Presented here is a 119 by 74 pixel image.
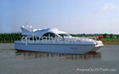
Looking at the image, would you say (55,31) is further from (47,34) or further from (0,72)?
(0,72)

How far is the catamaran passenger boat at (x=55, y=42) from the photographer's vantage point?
32.1 meters

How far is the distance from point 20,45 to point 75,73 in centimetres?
2431

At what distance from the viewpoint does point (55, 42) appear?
33750mm

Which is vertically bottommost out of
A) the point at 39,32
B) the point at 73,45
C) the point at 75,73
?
the point at 75,73

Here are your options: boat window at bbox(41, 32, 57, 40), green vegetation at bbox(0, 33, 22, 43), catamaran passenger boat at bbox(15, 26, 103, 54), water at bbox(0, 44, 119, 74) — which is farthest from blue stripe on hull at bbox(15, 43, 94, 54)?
green vegetation at bbox(0, 33, 22, 43)

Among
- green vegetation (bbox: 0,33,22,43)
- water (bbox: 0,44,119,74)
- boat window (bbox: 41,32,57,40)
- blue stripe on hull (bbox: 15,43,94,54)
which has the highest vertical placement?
green vegetation (bbox: 0,33,22,43)

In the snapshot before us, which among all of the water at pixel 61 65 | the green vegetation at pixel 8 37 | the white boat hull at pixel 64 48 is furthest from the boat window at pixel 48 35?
the green vegetation at pixel 8 37

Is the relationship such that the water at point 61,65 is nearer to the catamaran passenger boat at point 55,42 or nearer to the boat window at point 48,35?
the catamaran passenger boat at point 55,42

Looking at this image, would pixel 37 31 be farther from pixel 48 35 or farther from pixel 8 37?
pixel 8 37


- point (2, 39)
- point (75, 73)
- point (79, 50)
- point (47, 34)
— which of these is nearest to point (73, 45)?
point (79, 50)

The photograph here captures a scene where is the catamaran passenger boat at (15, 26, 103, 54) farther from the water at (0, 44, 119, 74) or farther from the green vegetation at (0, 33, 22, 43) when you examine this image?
the green vegetation at (0, 33, 22, 43)

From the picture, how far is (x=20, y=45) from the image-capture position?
4138 cm

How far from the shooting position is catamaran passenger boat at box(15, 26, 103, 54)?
32.1 metres

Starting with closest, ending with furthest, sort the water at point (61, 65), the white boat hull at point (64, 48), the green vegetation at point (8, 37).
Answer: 1. the water at point (61, 65)
2. the white boat hull at point (64, 48)
3. the green vegetation at point (8, 37)
